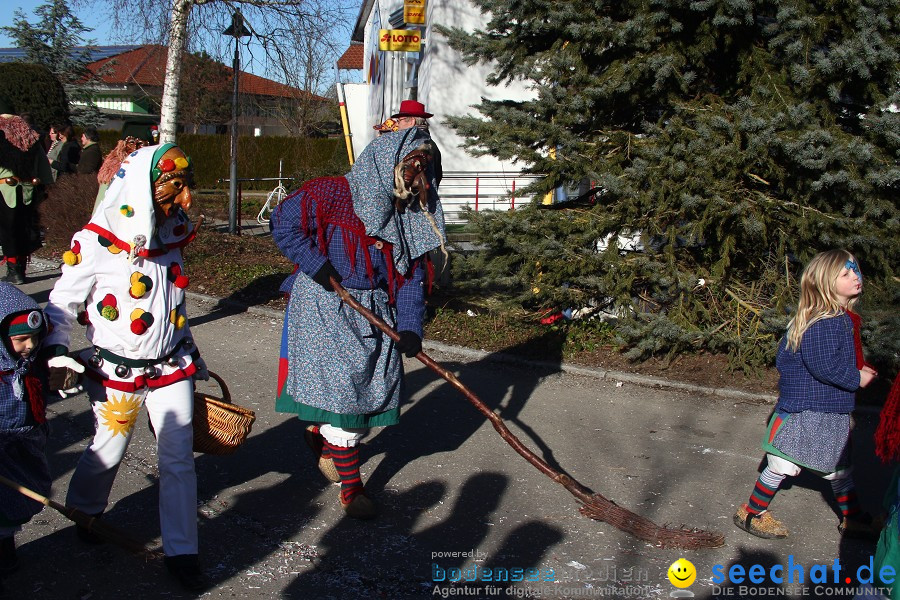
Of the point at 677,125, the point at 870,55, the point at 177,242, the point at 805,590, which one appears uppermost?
the point at 870,55

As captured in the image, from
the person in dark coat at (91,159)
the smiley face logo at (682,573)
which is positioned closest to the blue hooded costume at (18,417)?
the smiley face logo at (682,573)

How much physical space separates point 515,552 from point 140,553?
1.69 meters

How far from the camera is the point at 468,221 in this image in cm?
759

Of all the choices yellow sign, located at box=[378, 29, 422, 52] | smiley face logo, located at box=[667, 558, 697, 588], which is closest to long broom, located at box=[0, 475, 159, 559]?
smiley face logo, located at box=[667, 558, 697, 588]

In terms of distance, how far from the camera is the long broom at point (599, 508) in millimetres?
4039

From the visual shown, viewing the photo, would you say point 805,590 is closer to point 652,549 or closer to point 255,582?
point 652,549

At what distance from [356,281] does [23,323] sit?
59.3 inches

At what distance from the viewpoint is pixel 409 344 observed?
4039 millimetres

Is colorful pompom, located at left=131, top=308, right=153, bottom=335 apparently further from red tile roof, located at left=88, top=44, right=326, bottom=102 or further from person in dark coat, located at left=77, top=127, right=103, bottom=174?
red tile roof, located at left=88, top=44, right=326, bottom=102

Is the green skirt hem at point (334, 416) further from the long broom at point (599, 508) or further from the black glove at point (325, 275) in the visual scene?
the black glove at point (325, 275)

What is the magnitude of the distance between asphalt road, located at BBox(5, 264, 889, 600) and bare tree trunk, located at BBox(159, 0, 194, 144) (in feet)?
23.1

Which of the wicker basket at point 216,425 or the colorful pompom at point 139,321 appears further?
the wicker basket at point 216,425

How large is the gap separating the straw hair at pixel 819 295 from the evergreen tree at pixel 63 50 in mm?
25849


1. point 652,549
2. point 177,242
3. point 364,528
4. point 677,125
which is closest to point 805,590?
point 652,549
